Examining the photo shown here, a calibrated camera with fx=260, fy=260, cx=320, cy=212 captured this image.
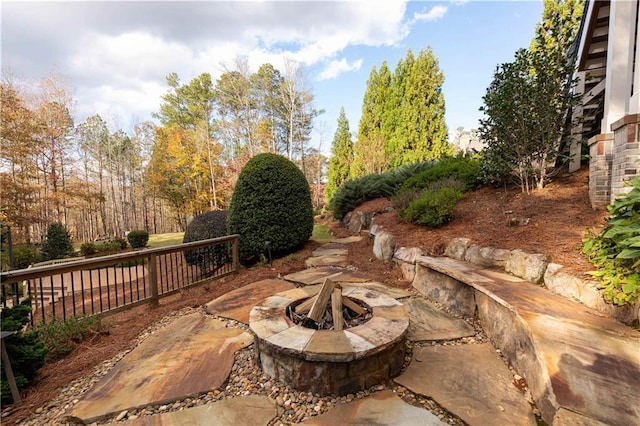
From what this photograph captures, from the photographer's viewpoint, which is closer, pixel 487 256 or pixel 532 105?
pixel 487 256

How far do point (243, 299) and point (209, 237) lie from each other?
263 cm

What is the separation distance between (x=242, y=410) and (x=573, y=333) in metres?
2.20

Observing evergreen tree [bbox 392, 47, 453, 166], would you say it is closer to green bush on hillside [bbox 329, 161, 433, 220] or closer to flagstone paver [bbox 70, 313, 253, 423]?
green bush on hillside [bbox 329, 161, 433, 220]

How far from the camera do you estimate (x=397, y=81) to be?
13.6 meters

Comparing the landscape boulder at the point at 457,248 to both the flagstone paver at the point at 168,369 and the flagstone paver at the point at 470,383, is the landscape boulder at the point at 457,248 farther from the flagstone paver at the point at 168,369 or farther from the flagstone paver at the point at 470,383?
the flagstone paver at the point at 168,369

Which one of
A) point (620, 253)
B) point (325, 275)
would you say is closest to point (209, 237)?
point (325, 275)

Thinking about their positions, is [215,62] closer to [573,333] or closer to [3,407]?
[3,407]

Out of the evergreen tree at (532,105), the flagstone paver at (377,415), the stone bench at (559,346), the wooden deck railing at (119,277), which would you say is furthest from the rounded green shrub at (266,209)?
the evergreen tree at (532,105)

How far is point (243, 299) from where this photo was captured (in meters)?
3.28

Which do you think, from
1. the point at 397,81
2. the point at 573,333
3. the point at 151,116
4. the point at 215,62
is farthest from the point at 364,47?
the point at 151,116

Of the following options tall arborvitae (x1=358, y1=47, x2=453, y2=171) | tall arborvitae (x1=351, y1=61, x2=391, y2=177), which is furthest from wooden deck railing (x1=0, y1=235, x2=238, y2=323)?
tall arborvitae (x1=358, y1=47, x2=453, y2=171)

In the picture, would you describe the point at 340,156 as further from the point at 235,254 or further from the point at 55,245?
the point at 55,245

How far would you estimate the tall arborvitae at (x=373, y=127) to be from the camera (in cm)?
1303

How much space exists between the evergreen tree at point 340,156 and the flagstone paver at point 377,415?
1499cm
